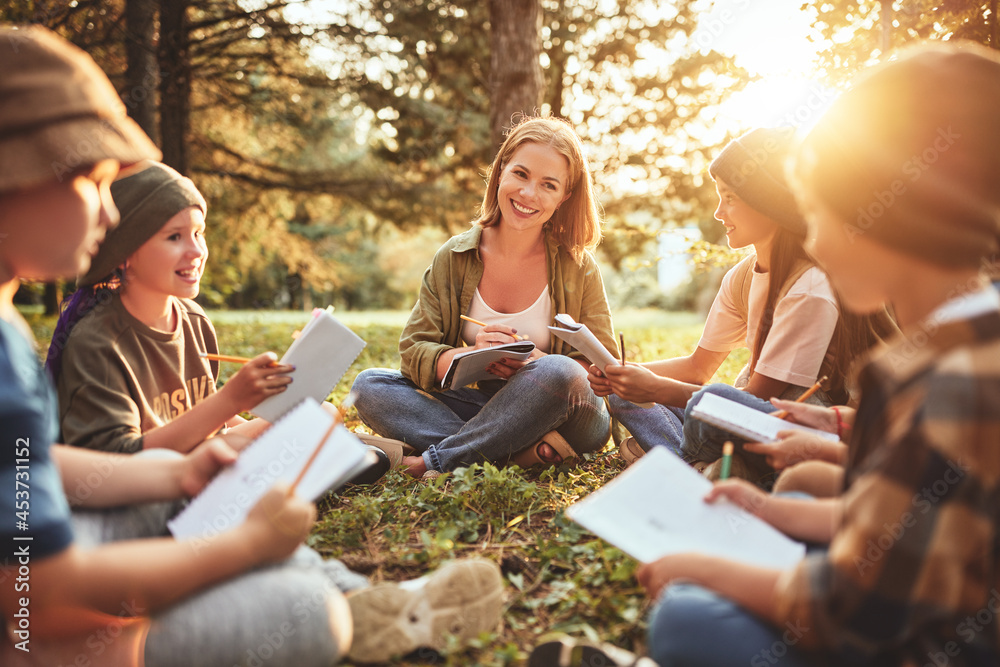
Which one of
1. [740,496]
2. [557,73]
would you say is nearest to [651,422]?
[740,496]

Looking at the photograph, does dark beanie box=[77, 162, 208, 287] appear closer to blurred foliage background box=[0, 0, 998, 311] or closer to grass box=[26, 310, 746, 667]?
grass box=[26, 310, 746, 667]

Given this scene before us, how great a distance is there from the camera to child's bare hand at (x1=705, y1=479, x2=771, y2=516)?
65.2 inches

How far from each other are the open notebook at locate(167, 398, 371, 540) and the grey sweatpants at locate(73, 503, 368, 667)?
18cm

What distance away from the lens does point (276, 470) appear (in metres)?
1.69

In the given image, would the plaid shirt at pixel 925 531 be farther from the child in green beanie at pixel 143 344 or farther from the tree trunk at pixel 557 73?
the tree trunk at pixel 557 73

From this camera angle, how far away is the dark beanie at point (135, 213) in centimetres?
229

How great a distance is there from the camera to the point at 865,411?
1.31 metres

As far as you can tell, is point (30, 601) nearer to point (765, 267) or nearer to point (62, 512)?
point (62, 512)

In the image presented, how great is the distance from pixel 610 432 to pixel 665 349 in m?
5.26

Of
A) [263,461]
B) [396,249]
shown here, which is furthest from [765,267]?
[396,249]

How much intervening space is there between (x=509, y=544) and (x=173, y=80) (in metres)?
9.21

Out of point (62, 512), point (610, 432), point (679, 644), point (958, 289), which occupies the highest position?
point (958, 289)

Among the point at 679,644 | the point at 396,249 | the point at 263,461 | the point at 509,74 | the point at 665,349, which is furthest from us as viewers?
the point at 396,249

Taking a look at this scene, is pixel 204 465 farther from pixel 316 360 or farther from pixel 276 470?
pixel 316 360
